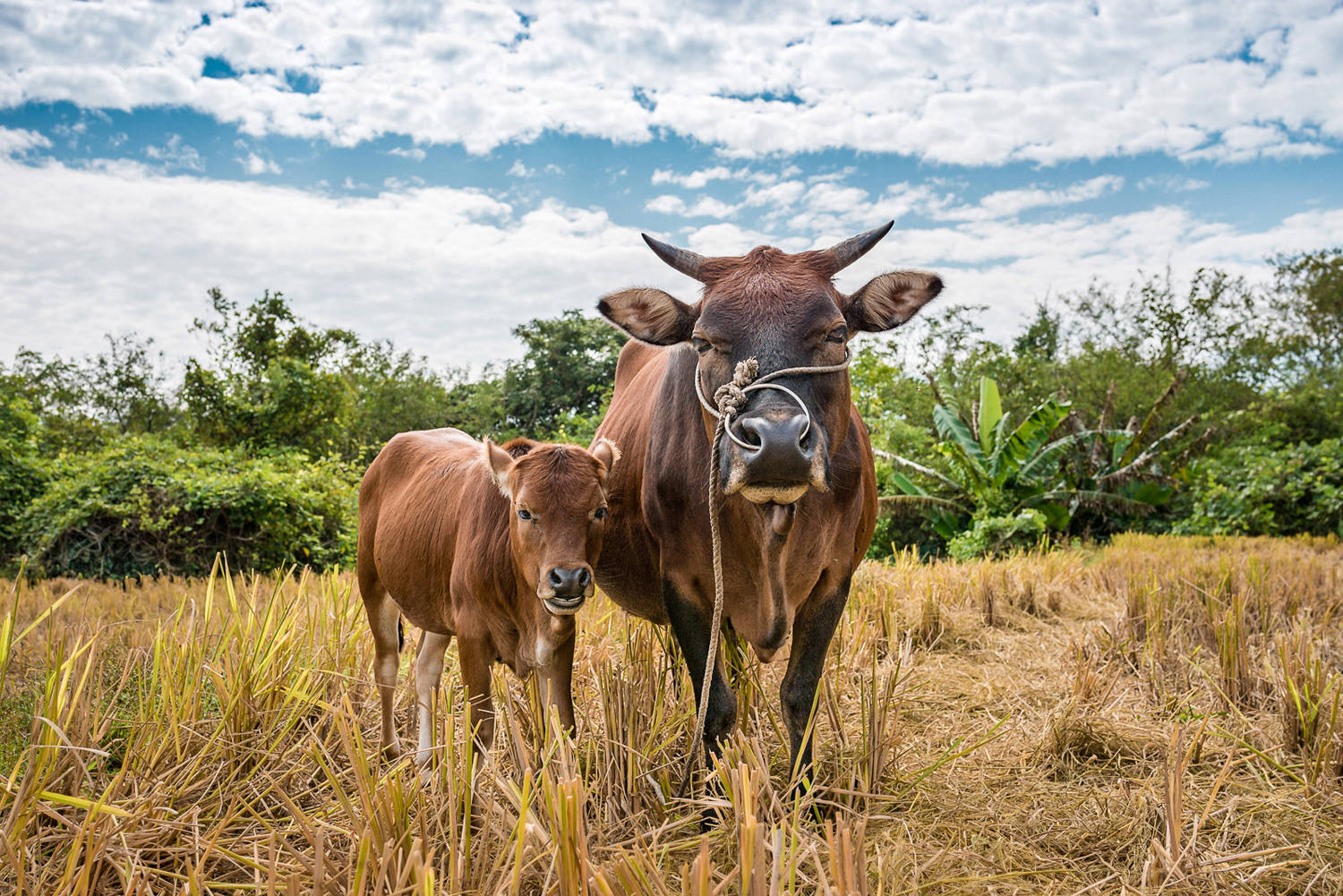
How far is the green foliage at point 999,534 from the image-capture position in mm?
15188

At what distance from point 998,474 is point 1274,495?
4.75 metres

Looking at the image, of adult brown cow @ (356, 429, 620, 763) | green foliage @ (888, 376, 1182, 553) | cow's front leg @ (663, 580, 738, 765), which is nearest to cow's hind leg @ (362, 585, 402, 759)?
adult brown cow @ (356, 429, 620, 763)

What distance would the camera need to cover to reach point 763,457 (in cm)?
265

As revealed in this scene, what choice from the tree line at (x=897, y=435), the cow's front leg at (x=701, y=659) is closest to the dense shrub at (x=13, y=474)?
the tree line at (x=897, y=435)

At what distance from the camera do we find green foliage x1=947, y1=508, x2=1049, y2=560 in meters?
15.2

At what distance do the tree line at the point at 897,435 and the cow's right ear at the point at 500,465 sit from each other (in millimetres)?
9567

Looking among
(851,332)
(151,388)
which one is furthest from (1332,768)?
(151,388)

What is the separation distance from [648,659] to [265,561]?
10.4m

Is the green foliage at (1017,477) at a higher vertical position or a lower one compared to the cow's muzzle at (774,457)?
lower

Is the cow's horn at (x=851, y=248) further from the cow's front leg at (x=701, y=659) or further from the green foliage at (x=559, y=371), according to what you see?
the green foliage at (x=559, y=371)

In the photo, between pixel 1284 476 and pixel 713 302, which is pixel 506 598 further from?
pixel 1284 476

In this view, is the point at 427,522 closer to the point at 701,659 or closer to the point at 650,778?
the point at 701,659

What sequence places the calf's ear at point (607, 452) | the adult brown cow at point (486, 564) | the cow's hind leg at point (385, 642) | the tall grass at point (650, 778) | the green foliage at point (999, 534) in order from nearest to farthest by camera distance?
the tall grass at point (650, 778), the adult brown cow at point (486, 564), the calf's ear at point (607, 452), the cow's hind leg at point (385, 642), the green foliage at point (999, 534)

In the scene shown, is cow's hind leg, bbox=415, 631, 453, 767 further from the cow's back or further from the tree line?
the tree line
